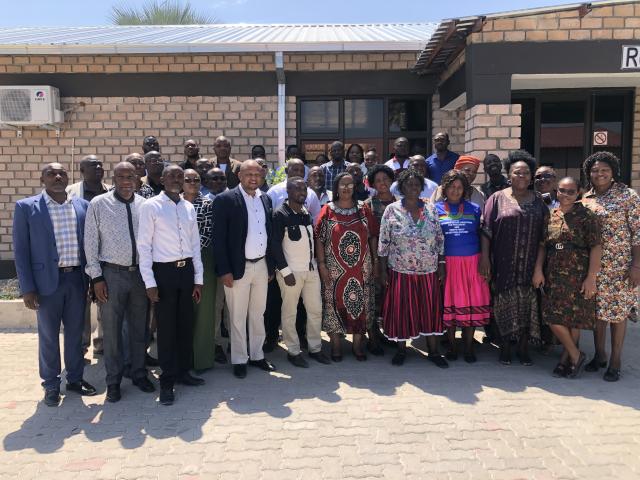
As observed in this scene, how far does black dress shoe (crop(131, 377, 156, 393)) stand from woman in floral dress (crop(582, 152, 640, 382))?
12.6 feet

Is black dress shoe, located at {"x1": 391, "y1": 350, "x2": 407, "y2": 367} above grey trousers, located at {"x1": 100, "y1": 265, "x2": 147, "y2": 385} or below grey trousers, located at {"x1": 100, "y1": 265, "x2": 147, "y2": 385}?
below

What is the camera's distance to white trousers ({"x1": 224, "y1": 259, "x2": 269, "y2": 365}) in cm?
455

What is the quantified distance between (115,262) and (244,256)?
105 centimetres

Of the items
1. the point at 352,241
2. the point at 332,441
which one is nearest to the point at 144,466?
the point at 332,441

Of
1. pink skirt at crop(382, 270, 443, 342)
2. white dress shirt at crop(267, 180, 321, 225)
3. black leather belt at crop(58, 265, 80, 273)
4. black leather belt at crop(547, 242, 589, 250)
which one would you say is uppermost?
white dress shirt at crop(267, 180, 321, 225)

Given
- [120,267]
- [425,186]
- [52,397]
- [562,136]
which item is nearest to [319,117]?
[425,186]

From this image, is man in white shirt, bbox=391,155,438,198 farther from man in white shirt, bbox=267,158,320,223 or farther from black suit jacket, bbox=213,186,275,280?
black suit jacket, bbox=213,186,275,280

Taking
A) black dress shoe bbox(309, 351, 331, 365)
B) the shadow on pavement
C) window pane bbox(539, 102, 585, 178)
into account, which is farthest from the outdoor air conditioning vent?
window pane bbox(539, 102, 585, 178)

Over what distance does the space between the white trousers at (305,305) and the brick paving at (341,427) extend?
0.27 metres

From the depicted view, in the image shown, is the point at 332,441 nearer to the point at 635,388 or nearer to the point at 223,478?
the point at 223,478

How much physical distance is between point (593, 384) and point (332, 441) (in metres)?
2.42

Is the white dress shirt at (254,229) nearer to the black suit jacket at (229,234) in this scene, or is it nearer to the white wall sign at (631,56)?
the black suit jacket at (229,234)

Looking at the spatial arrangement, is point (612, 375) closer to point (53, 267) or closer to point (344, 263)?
point (344, 263)

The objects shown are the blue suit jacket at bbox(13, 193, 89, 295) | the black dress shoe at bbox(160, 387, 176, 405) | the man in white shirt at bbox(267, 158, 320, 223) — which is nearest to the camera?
the blue suit jacket at bbox(13, 193, 89, 295)
